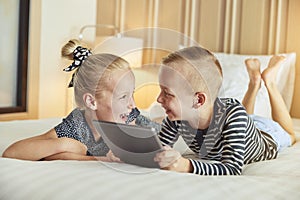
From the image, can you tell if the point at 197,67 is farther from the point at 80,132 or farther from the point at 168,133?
the point at 80,132

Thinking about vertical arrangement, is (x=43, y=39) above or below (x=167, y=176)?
above

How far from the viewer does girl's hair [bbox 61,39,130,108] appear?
98 centimetres

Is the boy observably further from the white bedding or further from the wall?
the wall

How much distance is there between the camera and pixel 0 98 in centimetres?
250

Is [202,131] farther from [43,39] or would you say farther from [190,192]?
[43,39]

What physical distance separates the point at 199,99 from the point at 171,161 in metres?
0.17

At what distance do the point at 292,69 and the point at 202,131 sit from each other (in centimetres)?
136

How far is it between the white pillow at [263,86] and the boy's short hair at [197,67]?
1149mm

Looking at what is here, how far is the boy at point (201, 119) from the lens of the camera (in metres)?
0.97

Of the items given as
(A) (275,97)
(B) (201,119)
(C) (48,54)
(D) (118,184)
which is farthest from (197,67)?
(C) (48,54)

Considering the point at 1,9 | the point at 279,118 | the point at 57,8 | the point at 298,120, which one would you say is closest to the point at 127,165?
the point at 279,118

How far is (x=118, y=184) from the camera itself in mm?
824

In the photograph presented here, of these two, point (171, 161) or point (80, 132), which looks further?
point (80, 132)

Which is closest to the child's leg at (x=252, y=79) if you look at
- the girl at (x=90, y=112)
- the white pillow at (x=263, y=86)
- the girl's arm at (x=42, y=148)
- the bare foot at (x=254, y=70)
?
the bare foot at (x=254, y=70)
